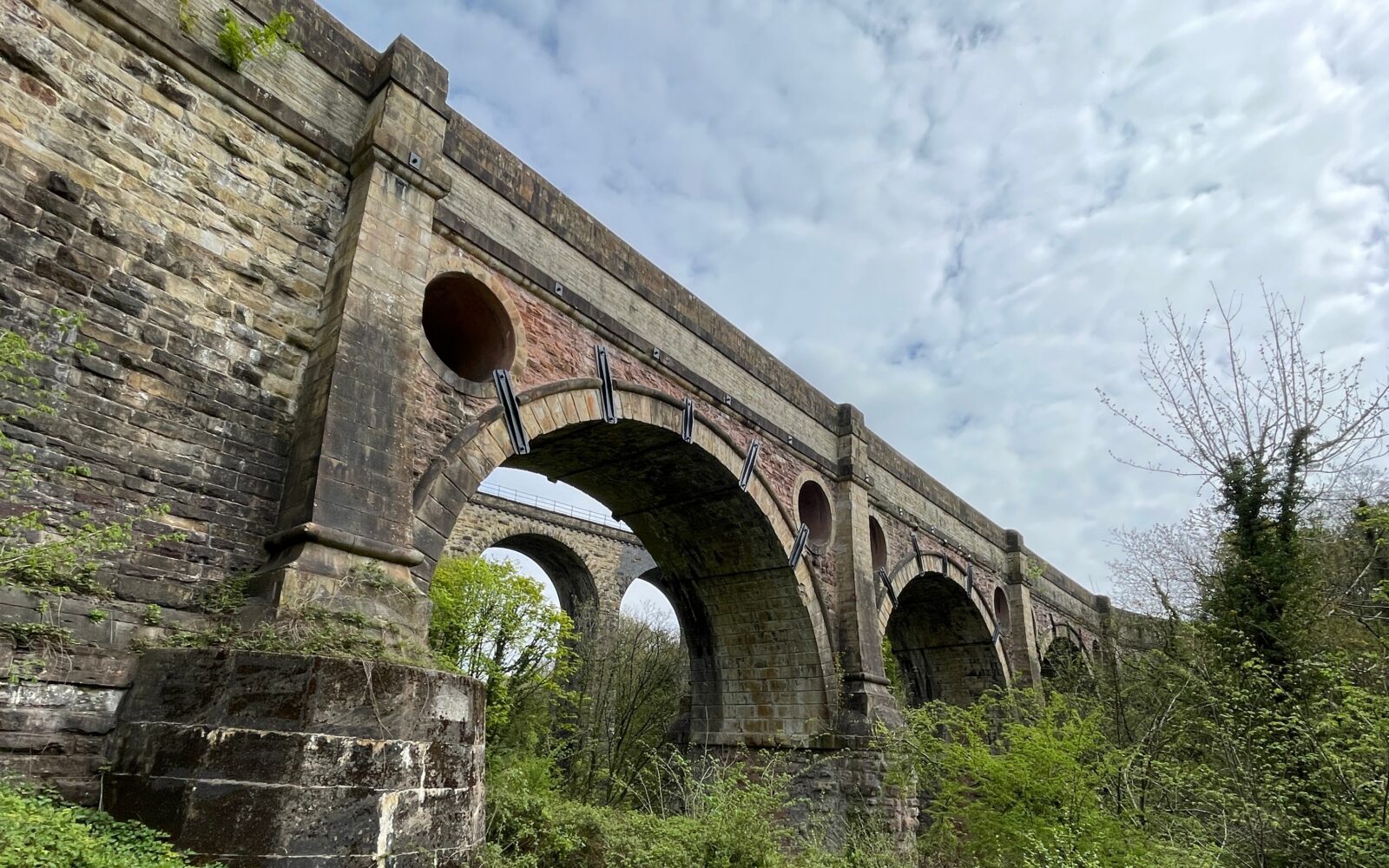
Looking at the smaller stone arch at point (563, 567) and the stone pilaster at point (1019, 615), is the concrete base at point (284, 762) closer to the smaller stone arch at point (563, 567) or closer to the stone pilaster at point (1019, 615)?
the smaller stone arch at point (563, 567)

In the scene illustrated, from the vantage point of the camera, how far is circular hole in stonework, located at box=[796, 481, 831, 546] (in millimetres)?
13203

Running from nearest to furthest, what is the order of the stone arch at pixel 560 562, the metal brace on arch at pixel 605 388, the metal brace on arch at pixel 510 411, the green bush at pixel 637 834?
the green bush at pixel 637 834
the metal brace on arch at pixel 510 411
the metal brace on arch at pixel 605 388
the stone arch at pixel 560 562

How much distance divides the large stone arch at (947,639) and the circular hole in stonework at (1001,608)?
37 centimetres

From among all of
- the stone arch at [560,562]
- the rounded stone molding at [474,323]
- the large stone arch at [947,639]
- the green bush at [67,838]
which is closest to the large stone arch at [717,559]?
the rounded stone molding at [474,323]

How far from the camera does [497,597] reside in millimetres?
12008

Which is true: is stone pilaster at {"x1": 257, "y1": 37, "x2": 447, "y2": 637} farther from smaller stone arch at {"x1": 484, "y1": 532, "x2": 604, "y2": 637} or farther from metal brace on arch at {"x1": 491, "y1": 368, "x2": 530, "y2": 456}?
smaller stone arch at {"x1": 484, "y1": 532, "x2": 604, "y2": 637}

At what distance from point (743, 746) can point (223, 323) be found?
31.1 ft

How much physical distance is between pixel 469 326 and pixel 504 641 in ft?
17.7

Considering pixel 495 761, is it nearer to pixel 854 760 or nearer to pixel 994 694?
pixel 854 760

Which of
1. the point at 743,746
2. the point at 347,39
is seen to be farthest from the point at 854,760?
the point at 347,39

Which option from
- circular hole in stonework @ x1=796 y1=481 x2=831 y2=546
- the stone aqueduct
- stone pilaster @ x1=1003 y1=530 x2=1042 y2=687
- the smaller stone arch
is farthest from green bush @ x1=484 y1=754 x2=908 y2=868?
stone pilaster @ x1=1003 y1=530 x2=1042 y2=687

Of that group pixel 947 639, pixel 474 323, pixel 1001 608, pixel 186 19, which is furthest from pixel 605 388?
pixel 1001 608

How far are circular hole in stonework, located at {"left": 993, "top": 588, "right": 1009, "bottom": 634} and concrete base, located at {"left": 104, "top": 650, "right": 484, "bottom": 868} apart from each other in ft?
56.3

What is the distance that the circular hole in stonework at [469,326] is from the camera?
795cm
